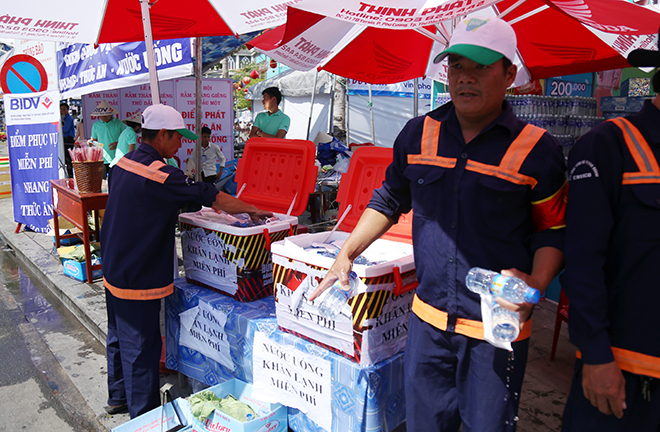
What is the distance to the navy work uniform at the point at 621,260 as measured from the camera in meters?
1.33

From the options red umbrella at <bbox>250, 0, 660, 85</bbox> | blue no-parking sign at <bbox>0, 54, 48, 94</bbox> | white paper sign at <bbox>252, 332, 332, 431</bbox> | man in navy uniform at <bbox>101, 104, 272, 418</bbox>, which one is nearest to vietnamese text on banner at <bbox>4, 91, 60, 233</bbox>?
blue no-parking sign at <bbox>0, 54, 48, 94</bbox>

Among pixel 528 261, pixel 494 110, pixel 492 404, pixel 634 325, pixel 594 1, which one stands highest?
pixel 594 1

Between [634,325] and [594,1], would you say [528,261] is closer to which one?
[634,325]

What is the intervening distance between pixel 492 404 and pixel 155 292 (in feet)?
6.79

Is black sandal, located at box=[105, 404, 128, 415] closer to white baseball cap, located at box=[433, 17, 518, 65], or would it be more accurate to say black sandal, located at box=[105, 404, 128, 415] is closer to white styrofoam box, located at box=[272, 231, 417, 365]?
white styrofoam box, located at box=[272, 231, 417, 365]

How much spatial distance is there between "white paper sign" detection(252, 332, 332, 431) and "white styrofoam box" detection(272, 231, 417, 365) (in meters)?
0.12

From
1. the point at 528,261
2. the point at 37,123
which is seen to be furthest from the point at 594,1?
the point at 37,123

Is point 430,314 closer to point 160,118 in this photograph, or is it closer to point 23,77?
point 160,118

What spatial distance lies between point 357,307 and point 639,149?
1215mm

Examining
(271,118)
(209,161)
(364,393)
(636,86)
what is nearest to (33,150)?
(209,161)

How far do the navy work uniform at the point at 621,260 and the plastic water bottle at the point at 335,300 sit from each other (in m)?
0.85

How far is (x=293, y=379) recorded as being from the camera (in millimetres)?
2430

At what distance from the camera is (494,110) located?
1.63m

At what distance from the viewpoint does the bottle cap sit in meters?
1.32
